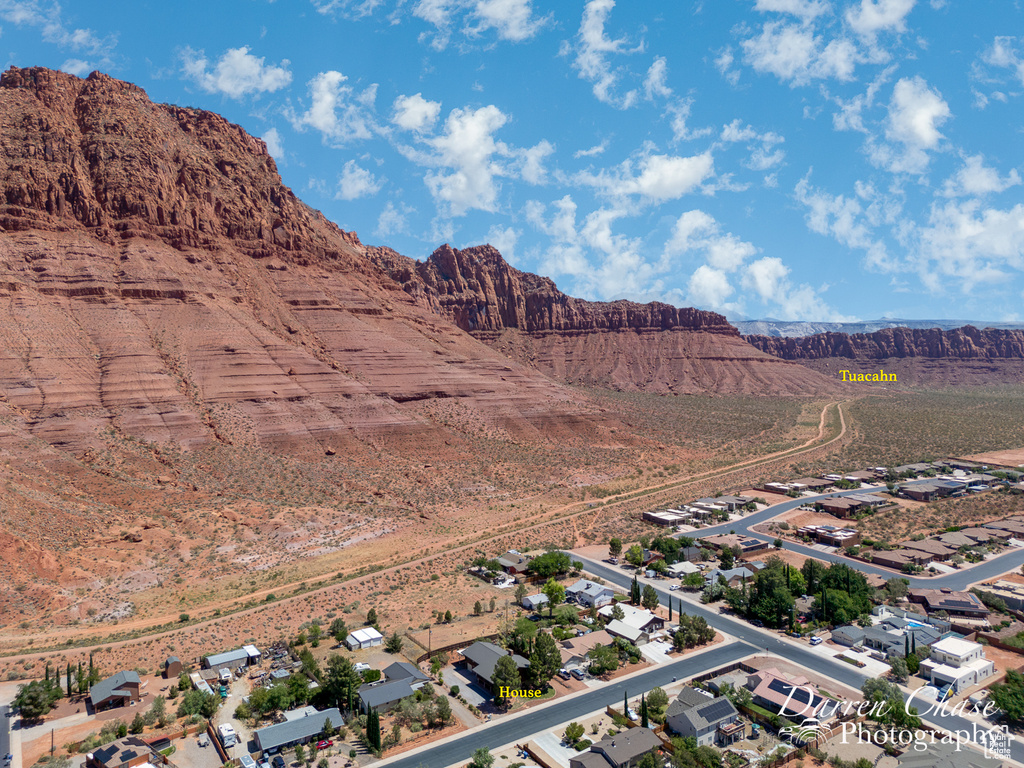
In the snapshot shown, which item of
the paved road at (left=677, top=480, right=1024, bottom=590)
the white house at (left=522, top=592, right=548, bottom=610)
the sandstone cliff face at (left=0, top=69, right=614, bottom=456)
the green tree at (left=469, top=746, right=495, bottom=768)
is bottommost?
the paved road at (left=677, top=480, right=1024, bottom=590)

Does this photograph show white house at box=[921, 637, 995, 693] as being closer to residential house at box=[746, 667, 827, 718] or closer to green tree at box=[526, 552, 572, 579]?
residential house at box=[746, 667, 827, 718]

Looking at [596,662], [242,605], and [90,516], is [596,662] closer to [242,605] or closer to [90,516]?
[242,605]

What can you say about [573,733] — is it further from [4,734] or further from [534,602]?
[4,734]

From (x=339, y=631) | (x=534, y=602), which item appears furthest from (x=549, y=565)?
(x=339, y=631)

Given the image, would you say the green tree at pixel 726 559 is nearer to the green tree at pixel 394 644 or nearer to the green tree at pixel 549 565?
the green tree at pixel 549 565

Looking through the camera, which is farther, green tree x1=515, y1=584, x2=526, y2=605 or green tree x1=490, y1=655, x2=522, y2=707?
green tree x1=515, y1=584, x2=526, y2=605

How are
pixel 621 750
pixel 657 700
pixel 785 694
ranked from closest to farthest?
pixel 621 750
pixel 657 700
pixel 785 694

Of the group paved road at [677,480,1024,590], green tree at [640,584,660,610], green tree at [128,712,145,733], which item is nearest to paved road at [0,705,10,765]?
green tree at [128,712,145,733]
